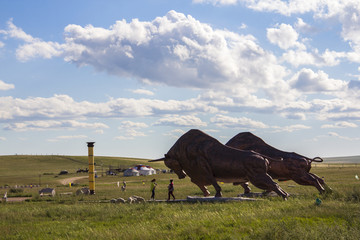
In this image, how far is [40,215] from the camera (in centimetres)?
1958

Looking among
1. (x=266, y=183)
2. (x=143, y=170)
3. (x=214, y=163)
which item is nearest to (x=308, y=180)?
(x=266, y=183)

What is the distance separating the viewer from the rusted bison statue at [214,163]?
19938 mm

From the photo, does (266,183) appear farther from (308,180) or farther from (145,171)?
(145,171)

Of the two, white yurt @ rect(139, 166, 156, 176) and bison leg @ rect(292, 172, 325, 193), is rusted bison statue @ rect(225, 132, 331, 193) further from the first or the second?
white yurt @ rect(139, 166, 156, 176)

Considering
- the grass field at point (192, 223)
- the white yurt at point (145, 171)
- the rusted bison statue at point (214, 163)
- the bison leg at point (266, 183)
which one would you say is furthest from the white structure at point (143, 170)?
the bison leg at point (266, 183)

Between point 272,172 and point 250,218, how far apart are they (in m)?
9.47

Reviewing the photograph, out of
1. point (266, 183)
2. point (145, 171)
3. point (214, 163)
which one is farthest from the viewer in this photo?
point (145, 171)

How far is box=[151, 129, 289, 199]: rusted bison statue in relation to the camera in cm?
1994

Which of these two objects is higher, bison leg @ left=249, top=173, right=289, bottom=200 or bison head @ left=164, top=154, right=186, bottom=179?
bison head @ left=164, top=154, right=186, bottom=179

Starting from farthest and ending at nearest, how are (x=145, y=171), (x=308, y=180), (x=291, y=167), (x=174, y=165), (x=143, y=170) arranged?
(x=145, y=171) → (x=143, y=170) → (x=174, y=165) → (x=291, y=167) → (x=308, y=180)

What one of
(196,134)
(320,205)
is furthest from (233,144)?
(320,205)

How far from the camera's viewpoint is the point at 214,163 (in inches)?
836

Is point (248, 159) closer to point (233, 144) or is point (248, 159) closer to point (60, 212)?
point (233, 144)

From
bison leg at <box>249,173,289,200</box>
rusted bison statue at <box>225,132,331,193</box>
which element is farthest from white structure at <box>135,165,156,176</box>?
bison leg at <box>249,173,289,200</box>
